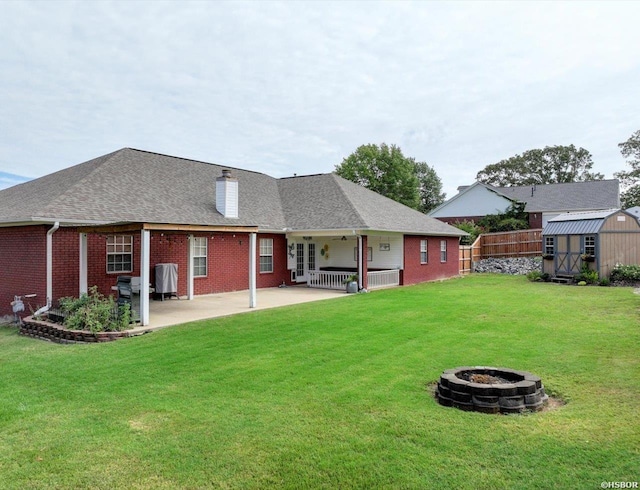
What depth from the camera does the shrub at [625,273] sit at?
19.5 metres

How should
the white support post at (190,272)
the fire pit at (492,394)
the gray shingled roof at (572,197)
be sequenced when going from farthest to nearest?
the gray shingled roof at (572,197) < the white support post at (190,272) < the fire pit at (492,394)

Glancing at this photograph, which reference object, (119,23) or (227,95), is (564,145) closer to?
(227,95)

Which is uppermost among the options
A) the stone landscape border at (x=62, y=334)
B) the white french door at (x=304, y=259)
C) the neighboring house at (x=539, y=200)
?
the neighboring house at (x=539, y=200)

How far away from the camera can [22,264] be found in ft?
42.6

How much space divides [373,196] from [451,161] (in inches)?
1297

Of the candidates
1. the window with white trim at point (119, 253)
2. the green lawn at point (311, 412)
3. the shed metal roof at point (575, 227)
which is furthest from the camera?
the shed metal roof at point (575, 227)

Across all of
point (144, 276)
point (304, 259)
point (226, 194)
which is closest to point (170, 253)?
point (226, 194)

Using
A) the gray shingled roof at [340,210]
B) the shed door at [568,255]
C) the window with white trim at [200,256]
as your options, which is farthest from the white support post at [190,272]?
the shed door at [568,255]

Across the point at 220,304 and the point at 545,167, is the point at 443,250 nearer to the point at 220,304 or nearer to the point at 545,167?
the point at 220,304

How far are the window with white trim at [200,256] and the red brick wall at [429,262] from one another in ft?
30.6

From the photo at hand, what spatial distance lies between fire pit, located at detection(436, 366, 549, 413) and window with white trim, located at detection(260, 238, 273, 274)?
45.9ft

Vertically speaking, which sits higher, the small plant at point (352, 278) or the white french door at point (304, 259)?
the white french door at point (304, 259)

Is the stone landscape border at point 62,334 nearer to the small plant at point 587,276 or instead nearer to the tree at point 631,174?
the small plant at point 587,276

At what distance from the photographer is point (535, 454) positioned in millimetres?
4094
